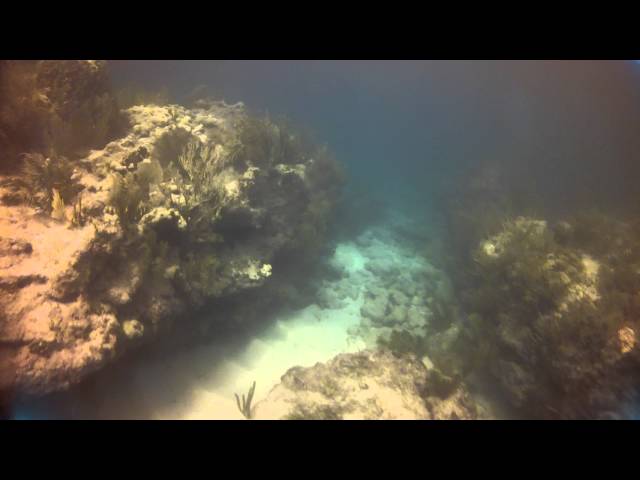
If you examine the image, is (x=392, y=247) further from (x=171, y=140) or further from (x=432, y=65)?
(x=432, y=65)

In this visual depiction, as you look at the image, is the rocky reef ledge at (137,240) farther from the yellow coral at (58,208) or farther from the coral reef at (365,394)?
the coral reef at (365,394)

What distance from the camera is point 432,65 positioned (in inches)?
2426

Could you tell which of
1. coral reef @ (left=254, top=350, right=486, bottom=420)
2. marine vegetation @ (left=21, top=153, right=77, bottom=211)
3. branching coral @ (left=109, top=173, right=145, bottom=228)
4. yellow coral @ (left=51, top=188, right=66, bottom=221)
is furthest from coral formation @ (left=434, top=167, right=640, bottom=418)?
marine vegetation @ (left=21, top=153, right=77, bottom=211)

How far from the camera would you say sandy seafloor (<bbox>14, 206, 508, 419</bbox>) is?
5161 millimetres

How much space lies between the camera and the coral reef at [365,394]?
4.91 meters

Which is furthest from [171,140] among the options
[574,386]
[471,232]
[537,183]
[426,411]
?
[537,183]

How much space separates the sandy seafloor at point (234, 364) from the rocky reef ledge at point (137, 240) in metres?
0.71

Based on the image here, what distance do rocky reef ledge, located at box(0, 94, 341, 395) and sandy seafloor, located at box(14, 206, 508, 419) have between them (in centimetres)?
71

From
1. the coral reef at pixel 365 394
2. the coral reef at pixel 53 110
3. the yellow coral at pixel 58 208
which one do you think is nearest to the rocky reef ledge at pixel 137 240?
the yellow coral at pixel 58 208

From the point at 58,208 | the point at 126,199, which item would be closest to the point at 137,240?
the point at 126,199

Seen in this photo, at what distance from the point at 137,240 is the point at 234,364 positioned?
3422mm

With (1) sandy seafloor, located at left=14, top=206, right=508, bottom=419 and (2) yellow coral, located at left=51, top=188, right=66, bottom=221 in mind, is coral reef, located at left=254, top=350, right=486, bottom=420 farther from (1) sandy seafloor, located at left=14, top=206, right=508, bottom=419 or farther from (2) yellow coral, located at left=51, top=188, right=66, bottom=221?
(2) yellow coral, located at left=51, top=188, right=66, bottom=221

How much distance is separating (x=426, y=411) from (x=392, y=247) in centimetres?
1068
